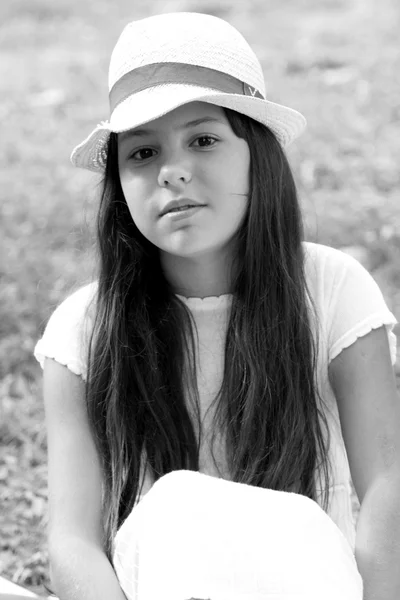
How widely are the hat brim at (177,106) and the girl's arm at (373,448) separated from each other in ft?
1.58

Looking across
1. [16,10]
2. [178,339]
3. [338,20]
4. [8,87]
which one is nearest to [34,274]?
[178,339]

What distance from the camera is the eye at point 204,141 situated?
2.12m

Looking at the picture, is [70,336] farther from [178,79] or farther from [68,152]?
[68,152]

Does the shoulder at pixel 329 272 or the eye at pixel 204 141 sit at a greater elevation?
the eye at pixel 204 141

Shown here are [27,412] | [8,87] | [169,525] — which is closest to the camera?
[169,525]

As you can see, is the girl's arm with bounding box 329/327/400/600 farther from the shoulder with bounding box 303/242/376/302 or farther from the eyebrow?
the eyebrow

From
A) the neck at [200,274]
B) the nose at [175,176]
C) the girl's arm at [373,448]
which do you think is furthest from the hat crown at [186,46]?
the girl's arm at [373,448]

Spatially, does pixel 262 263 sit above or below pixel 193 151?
below

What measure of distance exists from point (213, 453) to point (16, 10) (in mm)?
6986

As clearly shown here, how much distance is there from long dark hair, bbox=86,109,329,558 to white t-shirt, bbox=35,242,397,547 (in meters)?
0.03

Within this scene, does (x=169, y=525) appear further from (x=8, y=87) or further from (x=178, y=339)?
(x=8, y=87)

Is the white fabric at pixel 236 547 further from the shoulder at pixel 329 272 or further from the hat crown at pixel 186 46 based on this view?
the hat crown at pixel 186 46

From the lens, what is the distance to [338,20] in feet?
23.5

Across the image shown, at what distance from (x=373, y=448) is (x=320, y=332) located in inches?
10.7
